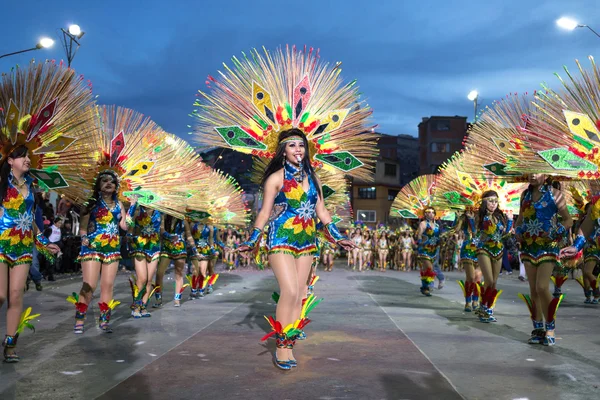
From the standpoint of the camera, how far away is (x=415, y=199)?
14820 millimetres

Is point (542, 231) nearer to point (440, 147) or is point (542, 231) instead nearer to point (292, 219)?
point (292, 219)

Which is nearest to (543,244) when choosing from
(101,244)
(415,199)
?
(101,244)

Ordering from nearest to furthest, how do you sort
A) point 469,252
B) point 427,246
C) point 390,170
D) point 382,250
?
point 469,252, point 427,246, point 382,250, point 390,170

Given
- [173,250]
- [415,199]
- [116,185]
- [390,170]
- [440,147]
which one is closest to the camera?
[116,185]

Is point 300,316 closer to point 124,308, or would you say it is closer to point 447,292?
point 124,308

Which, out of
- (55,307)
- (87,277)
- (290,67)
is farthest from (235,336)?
(55,307)

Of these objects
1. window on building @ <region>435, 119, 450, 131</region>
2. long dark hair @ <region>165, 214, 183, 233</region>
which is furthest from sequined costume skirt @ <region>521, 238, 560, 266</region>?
window on building @ <region>435, 119, 450, 131</region>

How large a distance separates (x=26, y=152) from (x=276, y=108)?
2.68m

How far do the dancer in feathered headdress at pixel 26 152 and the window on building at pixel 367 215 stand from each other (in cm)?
5438

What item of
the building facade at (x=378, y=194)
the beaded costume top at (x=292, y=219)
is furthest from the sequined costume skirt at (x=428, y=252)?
the building facade at (x=378, y=194)

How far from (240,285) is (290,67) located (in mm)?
8960

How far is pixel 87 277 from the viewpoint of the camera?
7.41m

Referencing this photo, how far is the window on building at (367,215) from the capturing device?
60.2 metres

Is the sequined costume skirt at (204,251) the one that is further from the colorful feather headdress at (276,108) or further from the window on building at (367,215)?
the window on building at (367,215)
